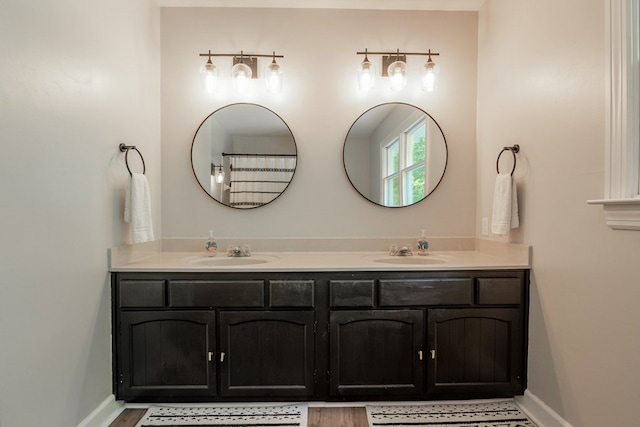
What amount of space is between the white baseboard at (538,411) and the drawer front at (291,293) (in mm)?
1346

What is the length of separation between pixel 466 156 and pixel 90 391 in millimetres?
2761

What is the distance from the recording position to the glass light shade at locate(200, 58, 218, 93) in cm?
219

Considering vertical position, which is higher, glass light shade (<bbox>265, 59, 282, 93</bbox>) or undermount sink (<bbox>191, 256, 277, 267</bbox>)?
glass light shade (<bbox>265, 59, 282, 93</bbox>)

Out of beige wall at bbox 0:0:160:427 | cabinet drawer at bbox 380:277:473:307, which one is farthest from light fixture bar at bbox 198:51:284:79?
cabinet drawer at bbox 380:277:473:307

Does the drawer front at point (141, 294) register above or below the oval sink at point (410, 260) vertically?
below

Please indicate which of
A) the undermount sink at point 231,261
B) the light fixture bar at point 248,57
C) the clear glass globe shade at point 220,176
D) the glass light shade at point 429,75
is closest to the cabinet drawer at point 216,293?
the undermount sink at point 231,261

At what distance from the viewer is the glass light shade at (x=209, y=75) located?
219 centimetres

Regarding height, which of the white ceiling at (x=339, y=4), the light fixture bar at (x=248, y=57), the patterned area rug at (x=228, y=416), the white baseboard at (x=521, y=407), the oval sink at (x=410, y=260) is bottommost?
the patterned area rug at (x=228, y=416)

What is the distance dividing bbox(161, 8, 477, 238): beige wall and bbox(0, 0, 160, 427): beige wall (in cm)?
41

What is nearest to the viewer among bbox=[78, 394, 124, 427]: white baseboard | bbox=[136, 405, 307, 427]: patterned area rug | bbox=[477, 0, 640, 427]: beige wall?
bbox=[477, 0, 640, 427]: beige wall

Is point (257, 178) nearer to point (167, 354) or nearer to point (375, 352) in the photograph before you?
point (167, 354)

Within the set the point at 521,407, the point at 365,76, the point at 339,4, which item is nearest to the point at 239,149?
the point at 365,76

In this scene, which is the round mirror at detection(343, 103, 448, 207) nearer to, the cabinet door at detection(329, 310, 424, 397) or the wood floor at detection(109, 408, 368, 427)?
the cabinet door at detection(329, 310, 424, 397)

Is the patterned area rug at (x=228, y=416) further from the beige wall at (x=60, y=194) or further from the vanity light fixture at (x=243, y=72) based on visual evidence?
the vanity light fixture at (x=243, y=72)
